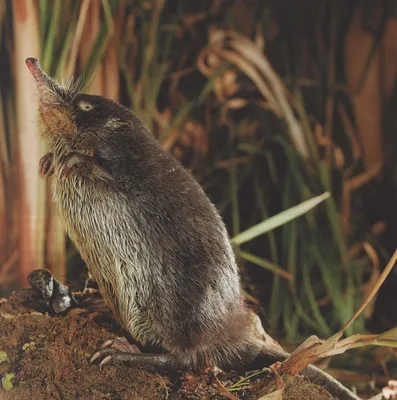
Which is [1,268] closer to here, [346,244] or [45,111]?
[45,111]

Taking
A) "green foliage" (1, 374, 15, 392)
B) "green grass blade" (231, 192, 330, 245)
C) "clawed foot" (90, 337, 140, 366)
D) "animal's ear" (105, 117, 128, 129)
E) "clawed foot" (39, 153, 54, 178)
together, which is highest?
"animal's ear" (105, 117, 128, 129)

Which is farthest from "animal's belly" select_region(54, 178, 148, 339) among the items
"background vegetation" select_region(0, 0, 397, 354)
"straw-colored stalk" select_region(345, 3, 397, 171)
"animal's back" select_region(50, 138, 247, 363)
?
"straw-colored stalk" select_region(345, 3, 397, 171)

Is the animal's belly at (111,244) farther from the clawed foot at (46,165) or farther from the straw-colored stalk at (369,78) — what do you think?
the straw-colored stalk at (369,78)

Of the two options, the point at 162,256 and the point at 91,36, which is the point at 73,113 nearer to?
the point at 91,36

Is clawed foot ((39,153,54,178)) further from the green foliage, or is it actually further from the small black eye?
the green foliage

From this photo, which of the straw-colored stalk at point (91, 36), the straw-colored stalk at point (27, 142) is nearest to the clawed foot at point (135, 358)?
the straw-colored stalk at point (27, 142)

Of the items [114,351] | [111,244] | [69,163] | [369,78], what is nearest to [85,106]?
[69,163]

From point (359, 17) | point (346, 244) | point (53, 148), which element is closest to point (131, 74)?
point (53, 148)
